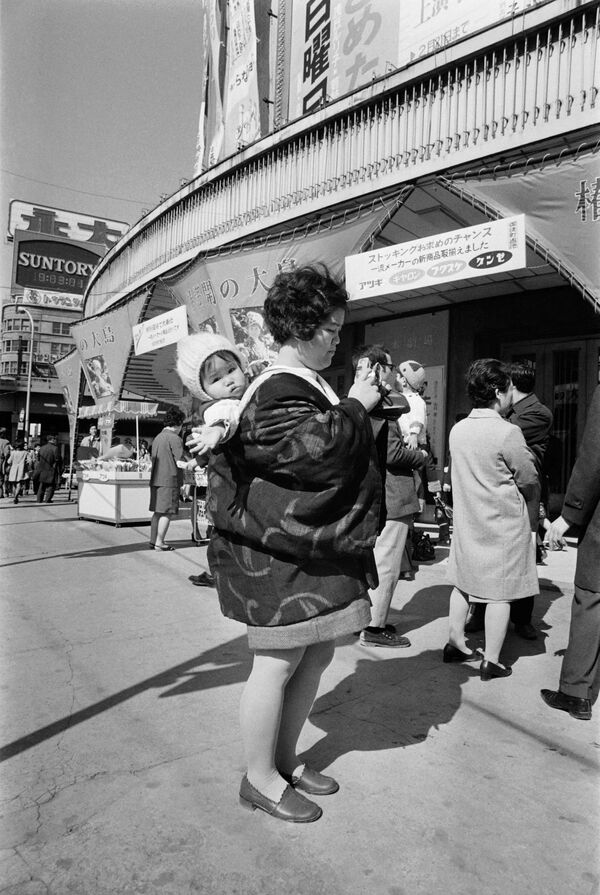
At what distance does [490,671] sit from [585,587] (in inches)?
30.2

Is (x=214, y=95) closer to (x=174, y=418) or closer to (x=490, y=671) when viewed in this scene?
(x=174, y=418)

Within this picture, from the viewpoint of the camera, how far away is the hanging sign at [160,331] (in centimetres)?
998

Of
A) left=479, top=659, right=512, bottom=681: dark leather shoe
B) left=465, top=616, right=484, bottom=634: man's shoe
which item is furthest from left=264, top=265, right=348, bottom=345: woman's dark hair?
left=465, top=616, right=484, bottom=634: man's shoe

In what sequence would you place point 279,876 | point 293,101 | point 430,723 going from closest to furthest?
point 279,876 < point 430,723 < point 293,101

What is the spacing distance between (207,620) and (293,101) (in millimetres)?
10174

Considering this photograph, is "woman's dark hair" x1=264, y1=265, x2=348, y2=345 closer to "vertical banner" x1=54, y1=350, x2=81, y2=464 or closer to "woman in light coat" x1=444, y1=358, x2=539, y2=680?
"woman in light coat" x1=444, y1=358, x2=539, y2=680

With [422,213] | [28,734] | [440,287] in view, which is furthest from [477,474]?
[440,287]

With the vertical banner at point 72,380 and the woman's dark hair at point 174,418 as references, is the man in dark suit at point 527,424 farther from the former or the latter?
the vertical banner at point 72,380

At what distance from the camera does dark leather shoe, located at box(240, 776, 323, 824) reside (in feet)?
6.31

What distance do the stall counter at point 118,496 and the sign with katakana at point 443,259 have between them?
5425mm

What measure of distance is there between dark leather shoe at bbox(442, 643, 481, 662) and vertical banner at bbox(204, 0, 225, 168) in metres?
13.1

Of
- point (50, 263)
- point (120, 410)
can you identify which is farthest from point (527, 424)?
point (50, 263)

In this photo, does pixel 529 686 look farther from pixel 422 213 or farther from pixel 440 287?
pixel 440 287

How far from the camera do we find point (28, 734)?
2562 mm
